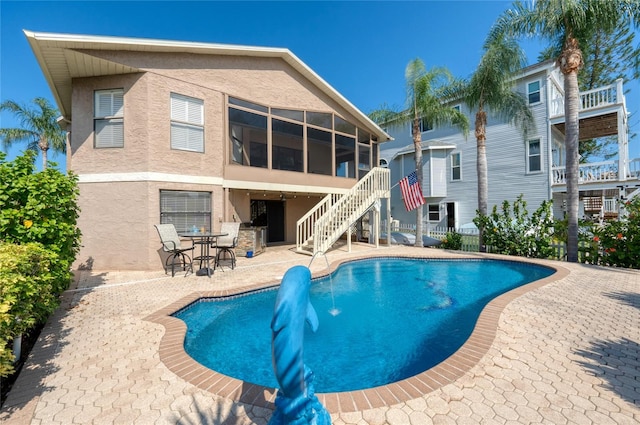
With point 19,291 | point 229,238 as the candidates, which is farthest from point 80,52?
point 19,291

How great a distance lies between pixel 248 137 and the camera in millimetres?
12672

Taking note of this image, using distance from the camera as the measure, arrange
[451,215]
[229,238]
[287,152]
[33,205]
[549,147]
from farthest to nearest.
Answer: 1. [451,215]
2. [287,152]
3. [549,147]
4. [229,238]
5. [33,205]

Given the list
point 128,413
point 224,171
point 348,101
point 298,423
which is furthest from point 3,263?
point 348,101

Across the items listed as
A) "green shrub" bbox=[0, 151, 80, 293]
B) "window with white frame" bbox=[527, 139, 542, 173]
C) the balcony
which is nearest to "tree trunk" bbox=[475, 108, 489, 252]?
the balcony

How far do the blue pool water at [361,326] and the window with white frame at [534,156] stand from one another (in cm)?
1015

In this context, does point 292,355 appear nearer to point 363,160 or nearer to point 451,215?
point 363,160

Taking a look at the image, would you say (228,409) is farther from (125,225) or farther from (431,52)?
(431,52)

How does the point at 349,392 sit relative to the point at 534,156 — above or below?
below

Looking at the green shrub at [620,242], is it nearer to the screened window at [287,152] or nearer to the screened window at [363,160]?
the screened window at [363,160]

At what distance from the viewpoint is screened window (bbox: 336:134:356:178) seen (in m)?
15.2

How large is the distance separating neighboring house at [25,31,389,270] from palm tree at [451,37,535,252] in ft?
25.4

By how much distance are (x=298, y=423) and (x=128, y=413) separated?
1.80m

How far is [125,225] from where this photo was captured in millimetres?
8836

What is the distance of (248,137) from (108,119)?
17.0 feet
